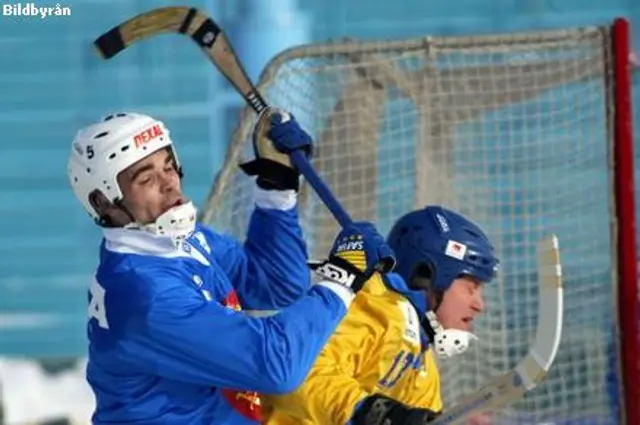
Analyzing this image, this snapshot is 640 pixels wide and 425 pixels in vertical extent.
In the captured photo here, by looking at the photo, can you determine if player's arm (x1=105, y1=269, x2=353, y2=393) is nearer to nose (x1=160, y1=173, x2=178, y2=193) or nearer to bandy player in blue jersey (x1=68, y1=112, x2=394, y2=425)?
bandy player in blue jersey (x1=68, y1=112, x2=394, y2=425)

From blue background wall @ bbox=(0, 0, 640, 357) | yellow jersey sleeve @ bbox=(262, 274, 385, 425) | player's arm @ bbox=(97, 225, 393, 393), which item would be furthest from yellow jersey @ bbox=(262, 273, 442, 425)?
blue background wall @ bbox=(0, 0, 640, 357)

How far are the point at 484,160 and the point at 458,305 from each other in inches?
40.7

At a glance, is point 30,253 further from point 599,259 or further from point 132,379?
point 132,379

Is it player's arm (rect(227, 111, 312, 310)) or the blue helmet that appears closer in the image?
player's arm (rect(227, 111, 312, 310))

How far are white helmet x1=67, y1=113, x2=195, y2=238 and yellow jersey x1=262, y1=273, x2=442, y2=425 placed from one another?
382 mm

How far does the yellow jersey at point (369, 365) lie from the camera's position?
2.72 metres

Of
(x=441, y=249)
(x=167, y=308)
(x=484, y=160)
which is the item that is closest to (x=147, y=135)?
(x=167, y=308)

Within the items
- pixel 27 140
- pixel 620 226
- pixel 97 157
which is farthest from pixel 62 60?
pixel 97 157

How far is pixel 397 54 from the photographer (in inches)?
156

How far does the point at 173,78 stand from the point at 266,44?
540 millimetres

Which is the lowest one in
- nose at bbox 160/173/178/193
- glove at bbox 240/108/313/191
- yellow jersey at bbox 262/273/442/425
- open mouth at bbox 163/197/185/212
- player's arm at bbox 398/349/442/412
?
player's arm at bbox 398/349/442/412

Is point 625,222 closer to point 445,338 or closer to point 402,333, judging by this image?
point 445,338

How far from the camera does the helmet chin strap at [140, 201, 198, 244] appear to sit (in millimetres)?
2549

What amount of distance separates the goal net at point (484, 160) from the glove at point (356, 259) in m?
1.18
